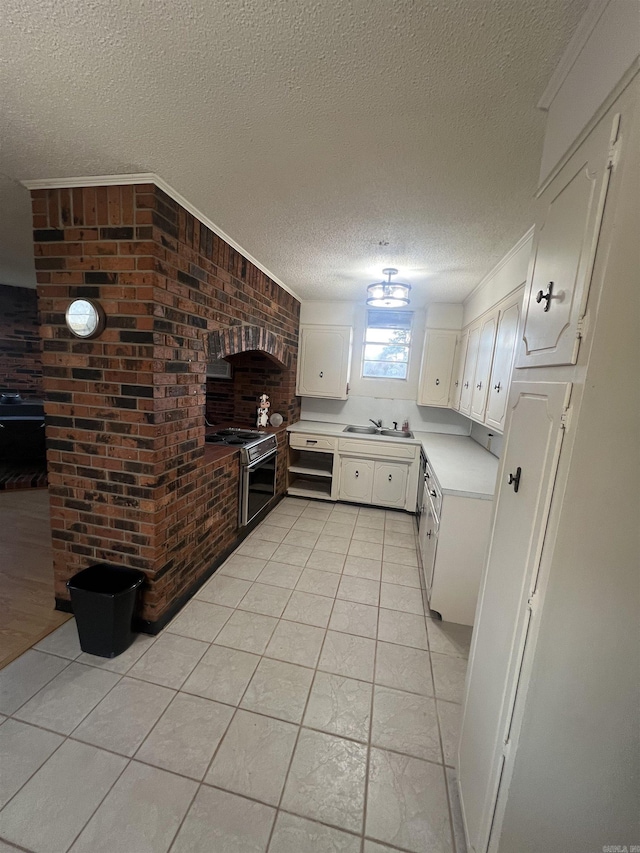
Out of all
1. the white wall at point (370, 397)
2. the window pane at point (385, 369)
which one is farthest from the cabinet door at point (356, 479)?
the window pane at point (385, 369)

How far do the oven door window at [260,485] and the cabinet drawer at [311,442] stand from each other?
536 mm

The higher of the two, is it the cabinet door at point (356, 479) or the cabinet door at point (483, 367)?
the cabinet door at point (483, 367)

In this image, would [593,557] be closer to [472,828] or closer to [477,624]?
[477,624]

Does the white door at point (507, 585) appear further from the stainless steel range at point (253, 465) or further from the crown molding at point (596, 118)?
the stainless steel range at point (253, 465)

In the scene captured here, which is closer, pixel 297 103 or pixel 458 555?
pixel 297 103

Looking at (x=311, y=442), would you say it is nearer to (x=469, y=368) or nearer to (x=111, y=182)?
(x=469, y=368)

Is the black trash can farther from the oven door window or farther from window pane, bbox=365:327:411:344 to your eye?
window pane, bbox=365:327:411:344

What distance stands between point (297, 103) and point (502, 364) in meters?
1.81

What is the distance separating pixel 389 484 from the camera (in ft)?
12.5

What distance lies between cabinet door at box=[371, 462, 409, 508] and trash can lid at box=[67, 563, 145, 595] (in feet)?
8.50

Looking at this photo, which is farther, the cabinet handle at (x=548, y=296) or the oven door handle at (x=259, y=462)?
the oven door handle at (x=259, y=462)

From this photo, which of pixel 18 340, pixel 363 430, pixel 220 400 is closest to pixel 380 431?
pixel 363 430

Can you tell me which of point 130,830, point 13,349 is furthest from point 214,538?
point 13,349

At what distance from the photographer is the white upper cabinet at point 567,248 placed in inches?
28.0
